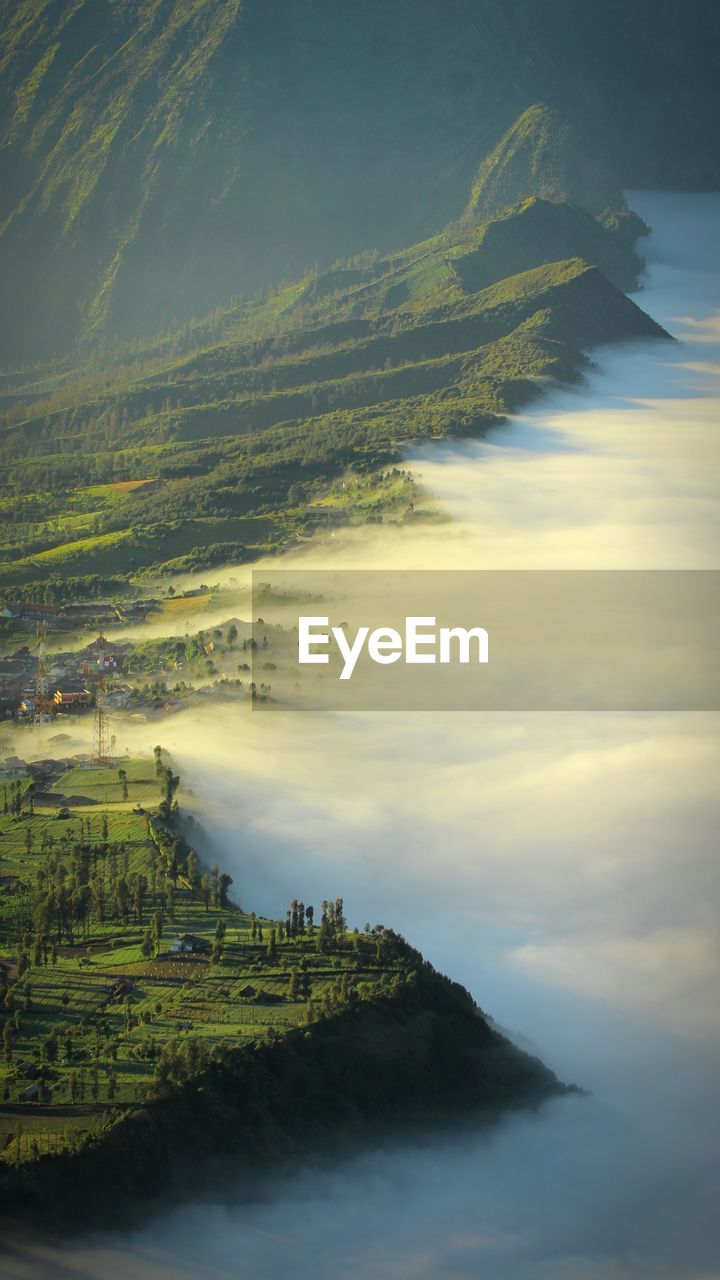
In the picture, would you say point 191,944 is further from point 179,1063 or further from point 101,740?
point 101,740

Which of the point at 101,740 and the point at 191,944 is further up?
the point at 101,740

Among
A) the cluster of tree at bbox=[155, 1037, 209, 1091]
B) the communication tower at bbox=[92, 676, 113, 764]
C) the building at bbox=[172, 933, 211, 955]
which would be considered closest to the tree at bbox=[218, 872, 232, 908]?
the building at bbox=[172, 933, 211, 955]

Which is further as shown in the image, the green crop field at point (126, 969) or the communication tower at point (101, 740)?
the communication tower at point (101, 740)

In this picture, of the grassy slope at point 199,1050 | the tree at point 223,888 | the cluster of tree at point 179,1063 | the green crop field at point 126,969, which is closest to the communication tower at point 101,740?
the green crop field at point 126,969

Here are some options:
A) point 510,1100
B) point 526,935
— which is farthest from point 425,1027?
point 526,935

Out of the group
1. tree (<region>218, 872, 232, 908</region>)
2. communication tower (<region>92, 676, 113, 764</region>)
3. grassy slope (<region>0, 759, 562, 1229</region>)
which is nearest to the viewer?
grassy slope (<region>0, 759, 562, 1229</region>)

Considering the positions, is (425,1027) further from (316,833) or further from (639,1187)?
(316,833)

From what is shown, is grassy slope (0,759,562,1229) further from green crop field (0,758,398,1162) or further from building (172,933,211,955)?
building (172,933,211,955)

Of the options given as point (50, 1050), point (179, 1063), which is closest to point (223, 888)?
point (179, 1063)

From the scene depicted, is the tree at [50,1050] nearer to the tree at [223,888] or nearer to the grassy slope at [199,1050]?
the grassy slope at [199,1050]

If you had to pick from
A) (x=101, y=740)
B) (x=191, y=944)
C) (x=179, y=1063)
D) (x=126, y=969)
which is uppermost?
(x=101, y=740)

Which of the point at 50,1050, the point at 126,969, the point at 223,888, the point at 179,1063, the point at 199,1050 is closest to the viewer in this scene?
the point at 179,1063
